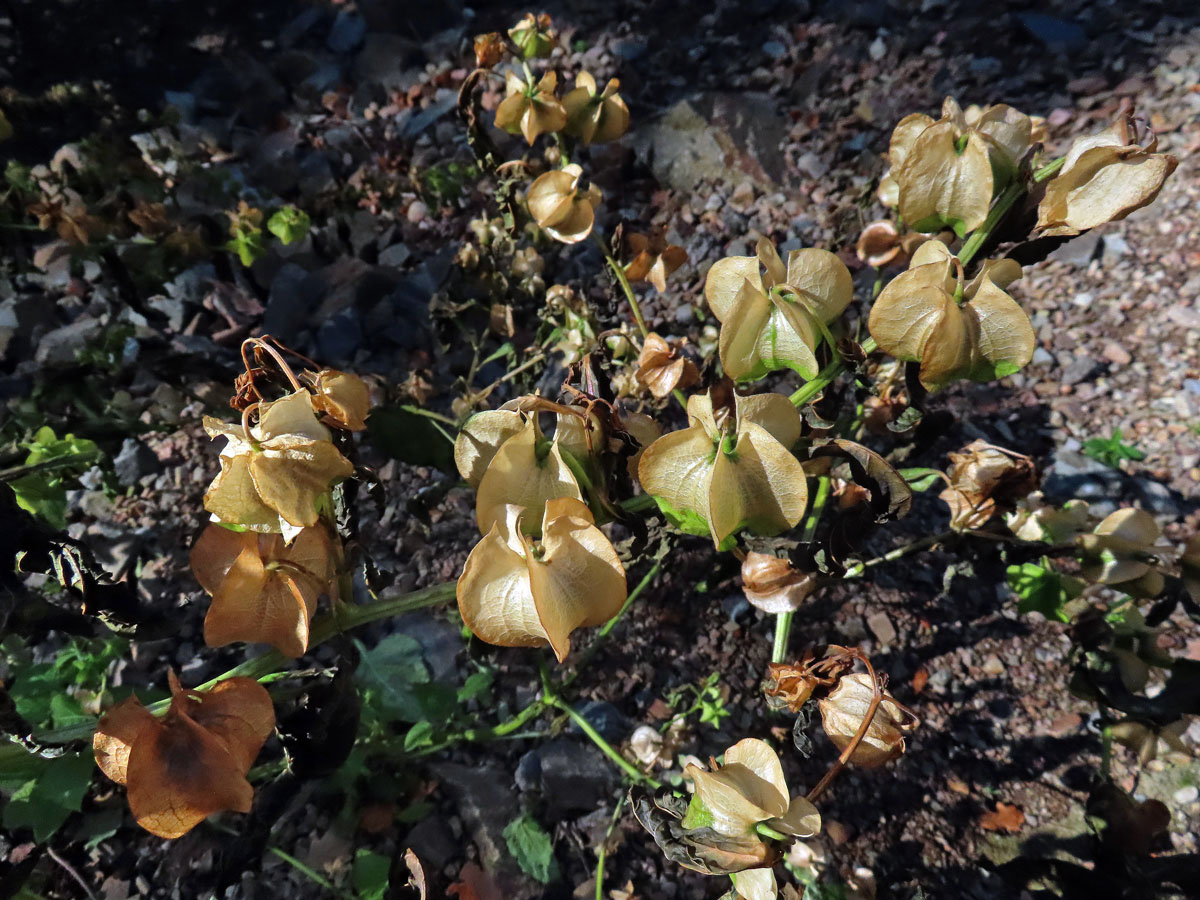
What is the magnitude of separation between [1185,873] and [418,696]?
2.85ft

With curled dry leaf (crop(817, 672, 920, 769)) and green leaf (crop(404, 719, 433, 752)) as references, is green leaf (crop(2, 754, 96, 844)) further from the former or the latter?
curled dry leaf (crop(817, 672, 920, 769))

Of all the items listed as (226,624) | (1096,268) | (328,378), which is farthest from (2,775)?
(1096,268)

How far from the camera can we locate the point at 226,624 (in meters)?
Result: 0.49

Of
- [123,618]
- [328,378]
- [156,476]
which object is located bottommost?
[156,476]

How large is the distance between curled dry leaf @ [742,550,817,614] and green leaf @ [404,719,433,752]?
49cm

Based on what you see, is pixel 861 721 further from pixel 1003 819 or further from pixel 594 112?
pixel 594 112

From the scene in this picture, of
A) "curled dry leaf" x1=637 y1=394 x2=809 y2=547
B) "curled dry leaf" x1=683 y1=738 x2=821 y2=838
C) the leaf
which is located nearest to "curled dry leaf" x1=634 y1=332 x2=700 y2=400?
"curled dry leaf" x1=637 y1=394 x2=809 y2=547

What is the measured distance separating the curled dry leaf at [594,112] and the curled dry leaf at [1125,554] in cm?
74

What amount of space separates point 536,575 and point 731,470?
15 centimetres

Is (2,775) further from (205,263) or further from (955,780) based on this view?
(205,263)

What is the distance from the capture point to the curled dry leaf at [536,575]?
44 centimetres

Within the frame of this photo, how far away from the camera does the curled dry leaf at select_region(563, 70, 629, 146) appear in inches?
36.0

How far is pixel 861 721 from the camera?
0.60 meters

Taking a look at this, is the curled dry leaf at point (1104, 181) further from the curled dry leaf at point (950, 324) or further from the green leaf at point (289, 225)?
the green leaf at point (289, 225)
